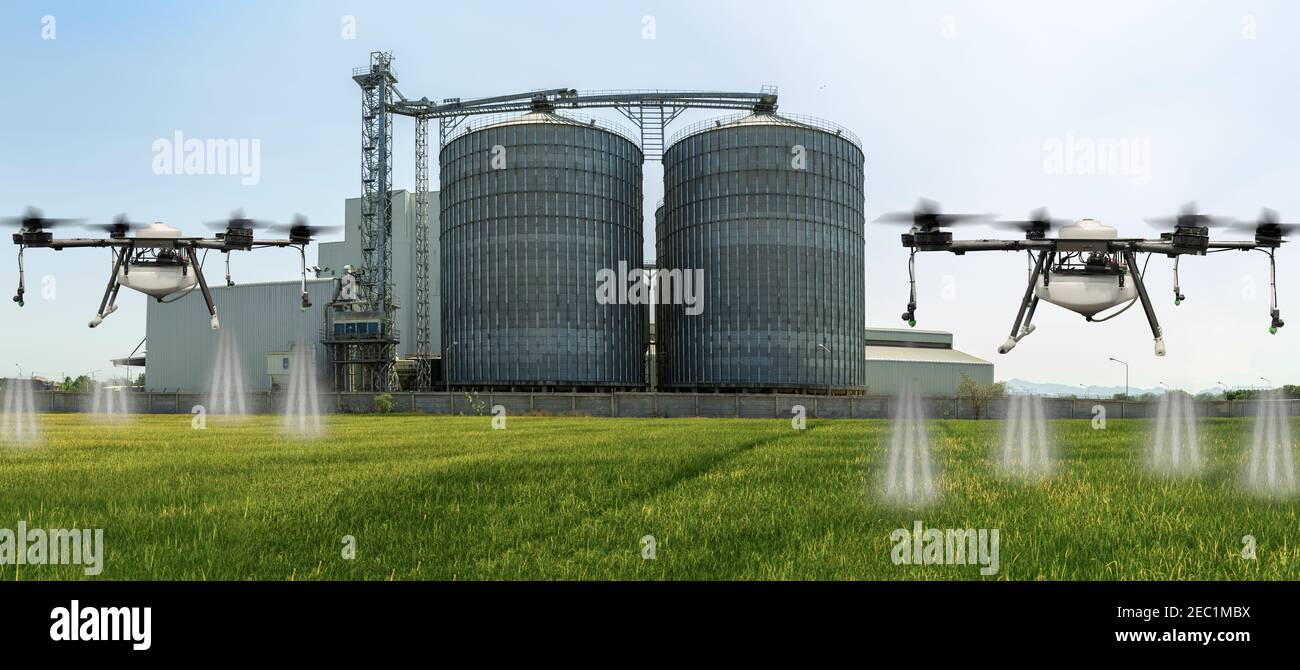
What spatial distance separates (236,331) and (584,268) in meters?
41.3

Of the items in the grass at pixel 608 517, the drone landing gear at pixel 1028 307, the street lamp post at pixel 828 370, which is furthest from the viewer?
the street lamp post at pixel 828 370

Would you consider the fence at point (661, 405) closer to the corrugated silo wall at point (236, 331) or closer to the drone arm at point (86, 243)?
the corrugated silo wall at point (236, 331)

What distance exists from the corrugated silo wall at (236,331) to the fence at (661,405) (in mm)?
23128

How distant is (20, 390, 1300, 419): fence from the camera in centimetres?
5747

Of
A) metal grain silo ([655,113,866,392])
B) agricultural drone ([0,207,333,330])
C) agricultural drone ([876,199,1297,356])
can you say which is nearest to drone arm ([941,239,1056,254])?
agricultural drone ([876,199,1297,356])

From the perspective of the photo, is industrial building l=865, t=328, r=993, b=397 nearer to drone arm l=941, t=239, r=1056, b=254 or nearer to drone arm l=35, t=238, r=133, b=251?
drone arm l=941, t=239, r=1056, b=254

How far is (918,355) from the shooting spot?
109 meters

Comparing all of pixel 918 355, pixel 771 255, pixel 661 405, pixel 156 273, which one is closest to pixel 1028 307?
pixel 156 273

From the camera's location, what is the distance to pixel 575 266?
266 feet

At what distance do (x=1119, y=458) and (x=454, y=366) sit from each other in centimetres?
7417

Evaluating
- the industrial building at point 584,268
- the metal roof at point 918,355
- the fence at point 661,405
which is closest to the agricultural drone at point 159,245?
the fence at point 661,405

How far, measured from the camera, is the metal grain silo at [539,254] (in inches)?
3167
